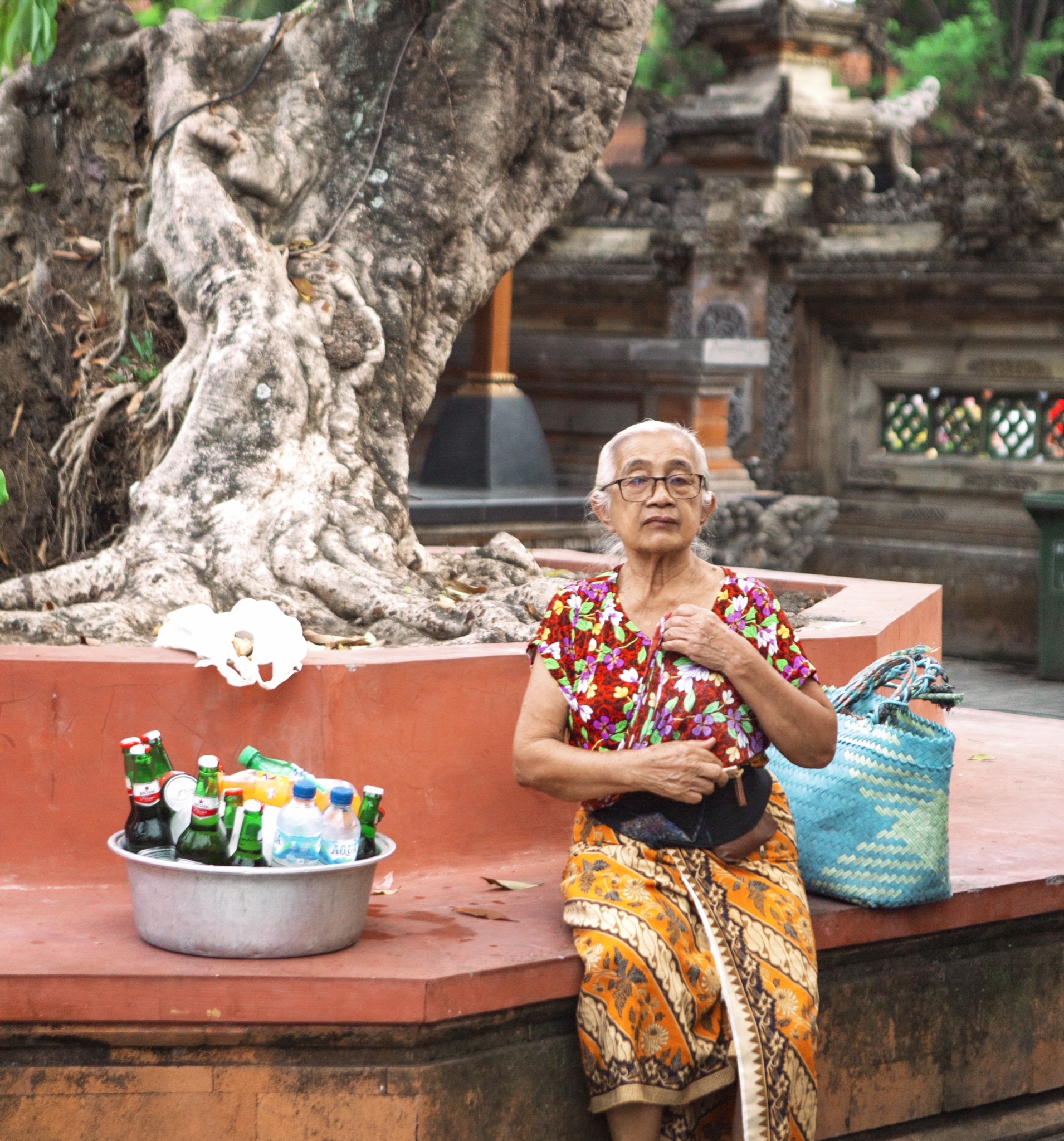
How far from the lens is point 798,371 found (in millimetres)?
11055

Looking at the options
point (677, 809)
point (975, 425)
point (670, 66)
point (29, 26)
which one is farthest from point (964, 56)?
point (677, 809)

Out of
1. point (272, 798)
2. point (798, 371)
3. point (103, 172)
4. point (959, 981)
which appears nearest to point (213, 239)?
point (103, 172)

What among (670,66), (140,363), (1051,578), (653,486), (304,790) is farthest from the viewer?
(670,66)

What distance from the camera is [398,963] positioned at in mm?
3047

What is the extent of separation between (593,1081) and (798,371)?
8.59 metres

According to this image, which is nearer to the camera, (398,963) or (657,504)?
(398,963)

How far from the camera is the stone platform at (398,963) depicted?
2.97m

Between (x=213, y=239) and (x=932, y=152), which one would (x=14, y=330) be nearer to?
(x=213, y=239)

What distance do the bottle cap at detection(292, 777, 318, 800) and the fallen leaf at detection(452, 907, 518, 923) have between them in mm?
606

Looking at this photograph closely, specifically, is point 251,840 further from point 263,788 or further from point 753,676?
point 753,676

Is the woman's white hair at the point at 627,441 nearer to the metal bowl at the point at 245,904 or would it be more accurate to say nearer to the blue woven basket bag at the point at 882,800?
the blue woven basket bag at the point at 882,800

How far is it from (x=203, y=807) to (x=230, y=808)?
64 millimetres

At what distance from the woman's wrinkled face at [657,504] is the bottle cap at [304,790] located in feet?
2.71

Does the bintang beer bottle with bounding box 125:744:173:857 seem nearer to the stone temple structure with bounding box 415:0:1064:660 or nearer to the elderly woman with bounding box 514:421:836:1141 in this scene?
the elderly woman with bounding box 514:421:836:1141
